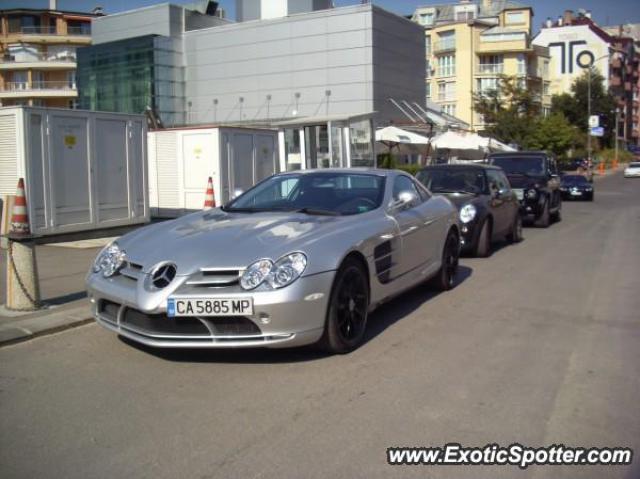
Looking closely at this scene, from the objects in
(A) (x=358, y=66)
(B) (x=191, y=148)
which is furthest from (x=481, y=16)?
(B) (x=191, y=148)

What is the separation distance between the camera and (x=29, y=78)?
7012 cm

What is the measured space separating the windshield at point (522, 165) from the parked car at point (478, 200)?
14.4ft

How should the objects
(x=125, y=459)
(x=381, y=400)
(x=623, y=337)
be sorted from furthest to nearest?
(x=623, y=337) < (x=381, y=400) < (x=125, y=459)

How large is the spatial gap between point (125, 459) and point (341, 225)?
274 cm

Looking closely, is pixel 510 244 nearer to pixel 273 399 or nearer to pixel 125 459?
pixel 273 399

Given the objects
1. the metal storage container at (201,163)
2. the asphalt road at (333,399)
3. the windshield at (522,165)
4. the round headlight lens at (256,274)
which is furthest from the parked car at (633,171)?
the round headlight lens at (256,274)

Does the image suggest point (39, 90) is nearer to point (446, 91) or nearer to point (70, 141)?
point (446, 91)

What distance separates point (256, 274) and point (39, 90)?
70.0 meters

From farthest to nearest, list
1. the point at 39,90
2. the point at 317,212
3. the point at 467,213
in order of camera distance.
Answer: the point at 39,90
the point at 467,213
the point at 317,212

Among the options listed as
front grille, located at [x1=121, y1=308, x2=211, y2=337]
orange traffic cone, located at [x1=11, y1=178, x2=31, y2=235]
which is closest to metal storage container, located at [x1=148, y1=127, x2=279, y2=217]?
orange traffic cone, located at [x1=11, y1=178, x2=31, y2=235]

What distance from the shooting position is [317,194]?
6.65 meters

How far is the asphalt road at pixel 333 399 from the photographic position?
A: 3.59 m

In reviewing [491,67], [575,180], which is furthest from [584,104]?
[575,180]

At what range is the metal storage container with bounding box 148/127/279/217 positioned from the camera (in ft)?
52.4
